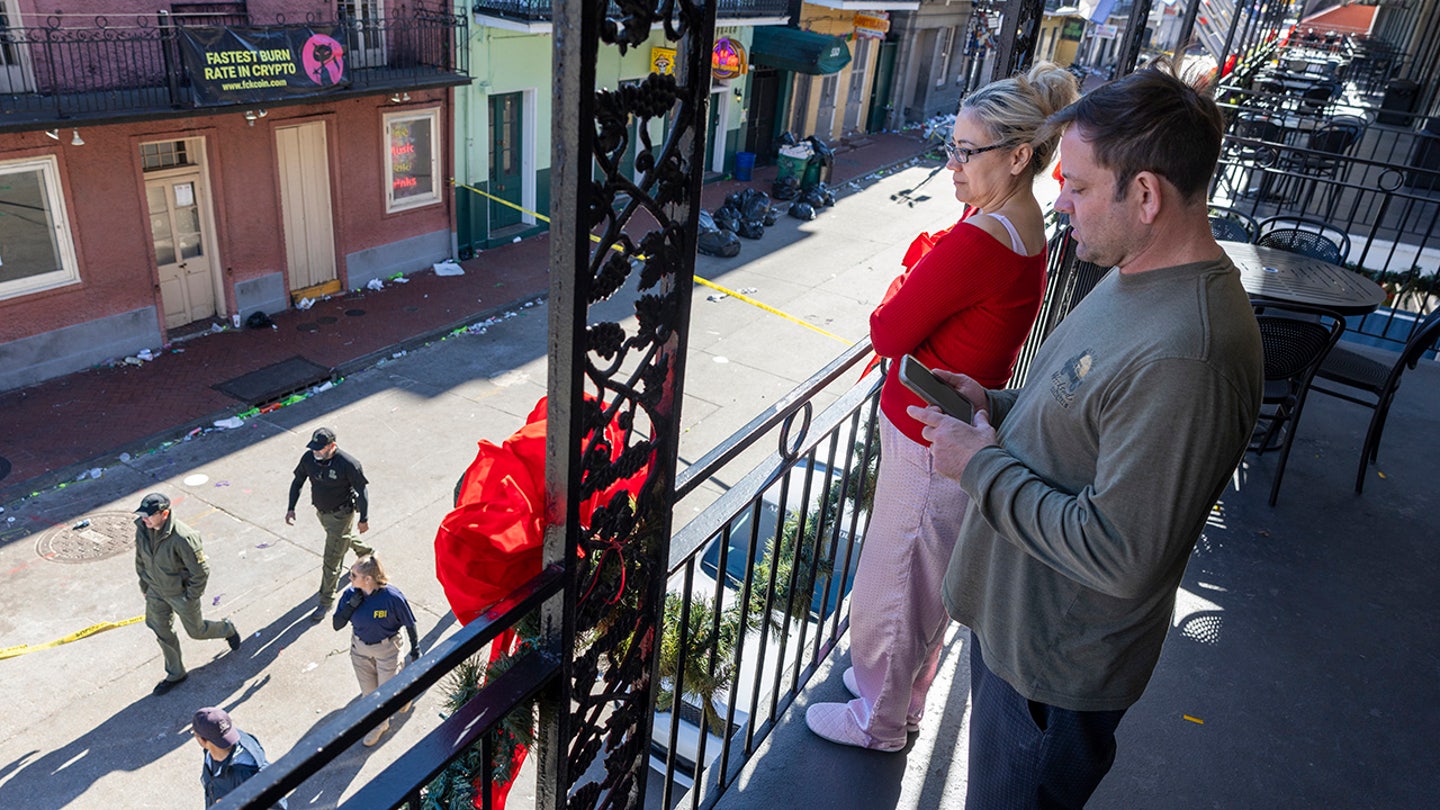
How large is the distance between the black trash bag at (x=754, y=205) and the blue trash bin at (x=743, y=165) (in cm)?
312

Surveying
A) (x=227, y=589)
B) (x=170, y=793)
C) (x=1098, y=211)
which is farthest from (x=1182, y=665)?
(x=227, y=589)

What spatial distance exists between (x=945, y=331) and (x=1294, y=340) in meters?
2.86

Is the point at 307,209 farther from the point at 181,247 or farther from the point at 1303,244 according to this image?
the point at 1303,244

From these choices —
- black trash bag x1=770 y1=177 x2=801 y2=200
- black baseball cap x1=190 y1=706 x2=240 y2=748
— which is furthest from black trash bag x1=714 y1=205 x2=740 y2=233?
black baseball cap x1=190 y1=706 x2=240 y2=748

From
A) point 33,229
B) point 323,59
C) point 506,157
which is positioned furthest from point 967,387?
point 506,157

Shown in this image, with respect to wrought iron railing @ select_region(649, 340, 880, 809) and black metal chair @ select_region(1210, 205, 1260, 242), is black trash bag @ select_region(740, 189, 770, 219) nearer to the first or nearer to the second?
black metal chair @ select_region(1210, 205, 1260, 242)

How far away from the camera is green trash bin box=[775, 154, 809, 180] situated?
19453 mm

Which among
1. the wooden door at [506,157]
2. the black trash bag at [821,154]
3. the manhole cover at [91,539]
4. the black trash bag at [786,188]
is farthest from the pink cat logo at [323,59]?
the black trash bag at [821,154]

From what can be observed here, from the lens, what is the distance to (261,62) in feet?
33.8

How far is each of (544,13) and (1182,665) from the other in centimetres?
1278

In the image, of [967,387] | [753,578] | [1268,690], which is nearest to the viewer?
[967,387]

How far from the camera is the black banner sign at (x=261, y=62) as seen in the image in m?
9.78

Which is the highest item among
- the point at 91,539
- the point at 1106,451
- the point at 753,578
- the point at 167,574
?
the point at 1106,451

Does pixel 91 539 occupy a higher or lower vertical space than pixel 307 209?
lower
